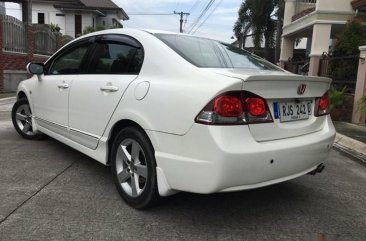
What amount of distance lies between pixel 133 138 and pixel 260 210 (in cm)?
134

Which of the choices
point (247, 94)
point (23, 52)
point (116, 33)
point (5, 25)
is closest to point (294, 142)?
point (247, 94)

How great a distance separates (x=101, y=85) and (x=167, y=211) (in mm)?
1418

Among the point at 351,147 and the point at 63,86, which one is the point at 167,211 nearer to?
the point at 63,86

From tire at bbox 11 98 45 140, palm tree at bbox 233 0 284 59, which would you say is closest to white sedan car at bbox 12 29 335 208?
tire at bbox 11 98 45 140

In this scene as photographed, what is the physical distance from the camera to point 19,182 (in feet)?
13.9

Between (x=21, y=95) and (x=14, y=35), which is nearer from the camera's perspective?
(x=21, y=95)

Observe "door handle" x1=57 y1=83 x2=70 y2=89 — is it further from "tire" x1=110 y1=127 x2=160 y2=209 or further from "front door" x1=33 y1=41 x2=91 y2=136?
"tire" x1=110 y1=127 x2=160 y2=209

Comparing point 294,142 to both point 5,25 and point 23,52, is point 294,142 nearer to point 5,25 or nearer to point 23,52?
point 5,25

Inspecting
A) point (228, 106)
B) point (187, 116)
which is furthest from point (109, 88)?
point (228, 106)

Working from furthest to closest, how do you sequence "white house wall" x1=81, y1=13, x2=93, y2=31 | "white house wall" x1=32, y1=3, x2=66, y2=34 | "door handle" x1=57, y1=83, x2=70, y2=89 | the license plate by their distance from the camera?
"white house wall" x1=32, y1=3, x2=66, y2=34 → "white house wall" x1=81, y1=13, x2=93, y2=31 → "door handle" x1=57, y1=83, x2=70, y2=89 → the license plate

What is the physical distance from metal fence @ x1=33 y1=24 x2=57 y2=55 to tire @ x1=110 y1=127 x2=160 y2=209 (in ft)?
48.9

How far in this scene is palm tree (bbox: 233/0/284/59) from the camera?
32875 millimetres

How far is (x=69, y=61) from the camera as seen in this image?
5.03 m

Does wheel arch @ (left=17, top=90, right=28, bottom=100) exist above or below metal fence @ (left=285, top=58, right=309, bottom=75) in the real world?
below
